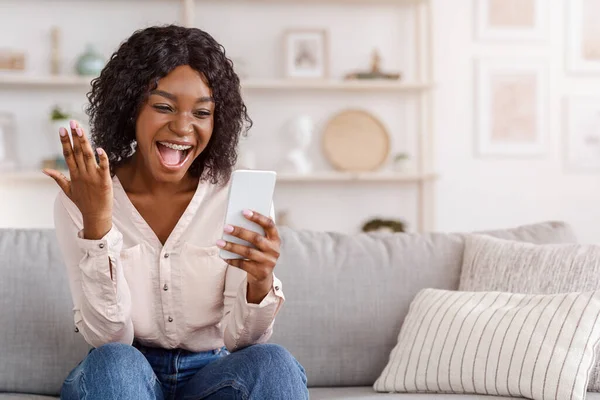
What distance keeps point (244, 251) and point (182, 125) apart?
0.32 metres

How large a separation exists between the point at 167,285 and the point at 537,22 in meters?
3.24

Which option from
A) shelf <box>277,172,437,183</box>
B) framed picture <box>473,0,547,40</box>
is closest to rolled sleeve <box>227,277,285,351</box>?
shelf <box>277,172,437,183</box>

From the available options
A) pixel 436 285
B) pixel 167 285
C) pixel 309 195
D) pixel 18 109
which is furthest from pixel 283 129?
pixel 167 285

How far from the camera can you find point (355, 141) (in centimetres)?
427

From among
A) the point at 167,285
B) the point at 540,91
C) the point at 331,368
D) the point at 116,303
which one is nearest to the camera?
the point at 116,303

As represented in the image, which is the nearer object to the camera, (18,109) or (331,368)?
(331,368)

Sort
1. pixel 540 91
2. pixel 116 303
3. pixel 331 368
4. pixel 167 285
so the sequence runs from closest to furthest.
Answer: pixel 116 303 → pixel 167 285 → pixel 331 368 → pixel 540 91

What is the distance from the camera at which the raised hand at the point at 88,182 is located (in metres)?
1.41

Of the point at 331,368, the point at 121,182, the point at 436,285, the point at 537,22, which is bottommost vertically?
the point at 331,368

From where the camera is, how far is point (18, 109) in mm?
4145

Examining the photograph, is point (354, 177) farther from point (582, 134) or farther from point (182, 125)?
point (182, 125)

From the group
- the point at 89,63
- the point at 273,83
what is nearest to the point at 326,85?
the point at 273,83

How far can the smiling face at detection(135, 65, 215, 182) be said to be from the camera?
1.68 meters

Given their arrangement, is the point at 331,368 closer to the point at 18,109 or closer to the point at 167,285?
the point at 167,285
